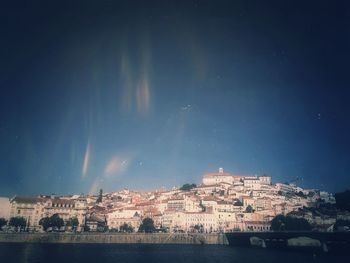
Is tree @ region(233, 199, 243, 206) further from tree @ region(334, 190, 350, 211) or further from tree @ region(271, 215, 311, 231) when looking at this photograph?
tree @ region(334, 190, 350, 211)

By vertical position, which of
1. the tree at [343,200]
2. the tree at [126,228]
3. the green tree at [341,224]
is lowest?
the green tree at [341,224]

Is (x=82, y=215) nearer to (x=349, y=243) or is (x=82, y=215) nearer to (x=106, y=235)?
(x=106, y=235)

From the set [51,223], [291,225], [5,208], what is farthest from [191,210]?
[5,208]

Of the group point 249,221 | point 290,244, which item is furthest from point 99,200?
point 290,244

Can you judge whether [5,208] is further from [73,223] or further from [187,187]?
[187,187]

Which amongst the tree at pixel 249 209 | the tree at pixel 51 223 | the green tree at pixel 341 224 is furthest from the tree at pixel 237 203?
the tree at pixel 51 223

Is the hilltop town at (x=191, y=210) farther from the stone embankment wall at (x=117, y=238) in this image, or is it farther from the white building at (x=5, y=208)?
the stone embankment wall at (x=117, y=238)
